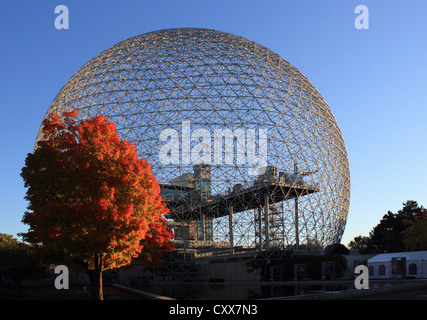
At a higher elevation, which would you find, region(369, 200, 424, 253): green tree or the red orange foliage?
the red orange foliage

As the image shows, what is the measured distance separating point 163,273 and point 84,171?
26641mm

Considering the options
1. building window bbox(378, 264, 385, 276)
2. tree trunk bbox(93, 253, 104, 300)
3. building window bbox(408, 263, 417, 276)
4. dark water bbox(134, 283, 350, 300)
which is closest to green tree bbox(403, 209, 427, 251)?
building window bbox(378, 264, 385, 276)

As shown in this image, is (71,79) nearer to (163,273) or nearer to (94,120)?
(163,273)

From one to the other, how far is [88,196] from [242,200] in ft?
88.1

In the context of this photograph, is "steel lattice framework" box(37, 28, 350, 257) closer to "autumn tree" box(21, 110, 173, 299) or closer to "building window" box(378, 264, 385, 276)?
"building window" box(378, 264, 385, 276)

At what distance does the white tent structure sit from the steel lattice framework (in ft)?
26.8

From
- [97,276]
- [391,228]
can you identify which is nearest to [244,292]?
[97,276]

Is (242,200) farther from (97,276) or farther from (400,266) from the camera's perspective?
(97,276)

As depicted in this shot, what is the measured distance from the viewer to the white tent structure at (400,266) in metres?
35.9

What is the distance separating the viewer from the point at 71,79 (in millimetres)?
51125

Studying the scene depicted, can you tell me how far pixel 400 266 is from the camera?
3662cm

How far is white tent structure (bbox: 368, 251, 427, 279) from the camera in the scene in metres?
35.9

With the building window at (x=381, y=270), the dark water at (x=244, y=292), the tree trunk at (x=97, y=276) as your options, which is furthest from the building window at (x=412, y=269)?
the tree trunk at (x=97, y=276)

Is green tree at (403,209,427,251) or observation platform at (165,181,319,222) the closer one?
observation platform at (165,181,319,222)
